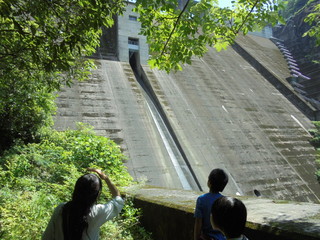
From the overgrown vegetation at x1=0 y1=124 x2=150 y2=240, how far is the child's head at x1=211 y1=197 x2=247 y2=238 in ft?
7.22

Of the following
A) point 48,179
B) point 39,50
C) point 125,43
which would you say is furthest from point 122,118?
point 39,50

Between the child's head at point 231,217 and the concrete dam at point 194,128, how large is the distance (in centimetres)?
488

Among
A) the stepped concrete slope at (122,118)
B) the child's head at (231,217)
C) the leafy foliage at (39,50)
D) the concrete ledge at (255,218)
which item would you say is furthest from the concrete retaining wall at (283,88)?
the child's head at (231,217)

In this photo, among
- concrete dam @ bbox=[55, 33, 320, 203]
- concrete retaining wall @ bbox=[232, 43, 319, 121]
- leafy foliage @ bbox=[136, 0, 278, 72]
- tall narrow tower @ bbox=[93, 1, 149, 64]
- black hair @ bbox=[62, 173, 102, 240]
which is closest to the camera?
black hair @ bbox=[62, 173, 102, 240]

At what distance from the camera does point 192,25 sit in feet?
11.3

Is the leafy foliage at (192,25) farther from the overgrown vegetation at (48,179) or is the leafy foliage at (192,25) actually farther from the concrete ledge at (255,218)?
the overgrown vegetation at (48,179)

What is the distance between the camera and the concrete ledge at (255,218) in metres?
1.85

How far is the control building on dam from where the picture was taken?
23.2 ft

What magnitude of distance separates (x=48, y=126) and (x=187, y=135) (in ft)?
13.0

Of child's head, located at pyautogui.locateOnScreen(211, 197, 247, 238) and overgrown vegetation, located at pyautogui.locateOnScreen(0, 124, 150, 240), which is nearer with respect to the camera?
child's head, located at pyautogui.locateOnScreen(211, 197, 247, 238)

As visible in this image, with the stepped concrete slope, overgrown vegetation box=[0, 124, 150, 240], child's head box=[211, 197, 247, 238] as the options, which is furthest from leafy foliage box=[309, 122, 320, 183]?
child's head box=[211, 197, 247, 238]

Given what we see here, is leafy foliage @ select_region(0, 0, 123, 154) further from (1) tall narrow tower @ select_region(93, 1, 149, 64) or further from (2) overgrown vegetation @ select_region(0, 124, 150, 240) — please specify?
(1) tall narrow tower @ select_region(93, 1, 149, 64)

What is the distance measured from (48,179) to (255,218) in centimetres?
339

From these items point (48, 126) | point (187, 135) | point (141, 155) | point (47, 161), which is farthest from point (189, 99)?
point (47, 161)
